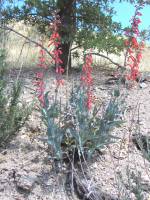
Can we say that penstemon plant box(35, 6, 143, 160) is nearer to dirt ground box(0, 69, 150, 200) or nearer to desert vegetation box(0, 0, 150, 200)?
desert vegetation box(0, 0, 150, 200)

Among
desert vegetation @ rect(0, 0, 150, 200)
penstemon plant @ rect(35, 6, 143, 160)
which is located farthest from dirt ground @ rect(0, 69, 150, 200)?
penstemon plant @ rect(35, 6, 143, 160)

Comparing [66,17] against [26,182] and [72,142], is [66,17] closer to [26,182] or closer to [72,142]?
[72,142]

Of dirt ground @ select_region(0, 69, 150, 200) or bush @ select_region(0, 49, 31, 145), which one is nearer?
dirt ground @ select_region(0, 69, 150, 200)

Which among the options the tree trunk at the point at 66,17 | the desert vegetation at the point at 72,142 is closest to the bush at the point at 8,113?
the desert vegetation at the point at 72,142

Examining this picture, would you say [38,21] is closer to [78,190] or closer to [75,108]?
[75,108]

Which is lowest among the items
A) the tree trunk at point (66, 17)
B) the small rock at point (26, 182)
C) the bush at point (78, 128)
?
the small rock at point (26, 182)

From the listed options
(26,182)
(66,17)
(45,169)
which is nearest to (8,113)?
(45,169)

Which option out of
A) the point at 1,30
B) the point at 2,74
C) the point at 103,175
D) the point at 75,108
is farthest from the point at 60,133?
the point at 1,30

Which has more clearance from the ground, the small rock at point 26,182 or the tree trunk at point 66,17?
the tree trunk at point 66,17

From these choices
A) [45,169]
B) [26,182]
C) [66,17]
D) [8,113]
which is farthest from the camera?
[66,17]

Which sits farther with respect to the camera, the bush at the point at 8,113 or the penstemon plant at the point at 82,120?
the bush at the point at 8,113

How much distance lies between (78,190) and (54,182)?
26 cm

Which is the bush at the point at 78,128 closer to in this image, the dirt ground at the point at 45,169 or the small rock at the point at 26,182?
the dirt ground at the point at 45,169

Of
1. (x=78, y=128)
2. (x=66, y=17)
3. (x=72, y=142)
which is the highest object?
(x=66, y=17)
